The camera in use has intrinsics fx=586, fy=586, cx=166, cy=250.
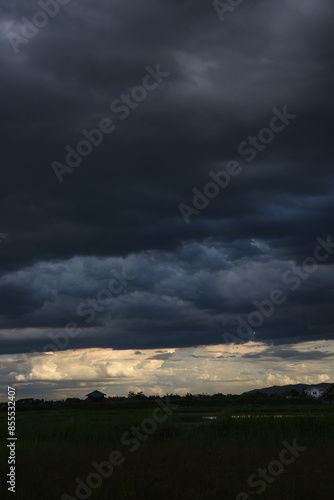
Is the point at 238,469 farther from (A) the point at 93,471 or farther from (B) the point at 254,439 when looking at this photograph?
(B) the point at 254,439

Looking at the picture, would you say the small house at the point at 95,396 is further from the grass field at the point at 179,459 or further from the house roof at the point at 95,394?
the grass field at the point at 179,459

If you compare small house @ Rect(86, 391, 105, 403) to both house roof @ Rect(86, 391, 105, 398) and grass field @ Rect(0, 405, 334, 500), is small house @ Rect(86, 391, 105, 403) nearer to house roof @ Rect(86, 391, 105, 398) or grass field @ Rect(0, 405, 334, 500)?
house roof @ Rect(86, 391, 105, 398)

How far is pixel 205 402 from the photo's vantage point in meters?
83.6

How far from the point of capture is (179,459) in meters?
18.2

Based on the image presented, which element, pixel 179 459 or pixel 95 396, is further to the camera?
pixel 95 396

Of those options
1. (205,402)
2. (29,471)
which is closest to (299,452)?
(29,471)

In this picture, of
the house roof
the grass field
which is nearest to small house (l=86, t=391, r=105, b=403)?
the house roof

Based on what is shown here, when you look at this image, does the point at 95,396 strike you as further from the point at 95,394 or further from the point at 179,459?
the point at 179,459

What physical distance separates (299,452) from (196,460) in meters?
4.01

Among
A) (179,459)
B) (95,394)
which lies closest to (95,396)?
(95,394)

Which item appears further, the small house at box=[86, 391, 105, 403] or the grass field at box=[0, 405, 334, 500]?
the small house at box=[86, 391, 105, 403]

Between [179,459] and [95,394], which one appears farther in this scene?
[95,394]

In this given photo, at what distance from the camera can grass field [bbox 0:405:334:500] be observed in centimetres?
1386

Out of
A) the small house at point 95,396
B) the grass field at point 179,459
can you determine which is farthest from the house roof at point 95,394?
the grass field at point 179,459
